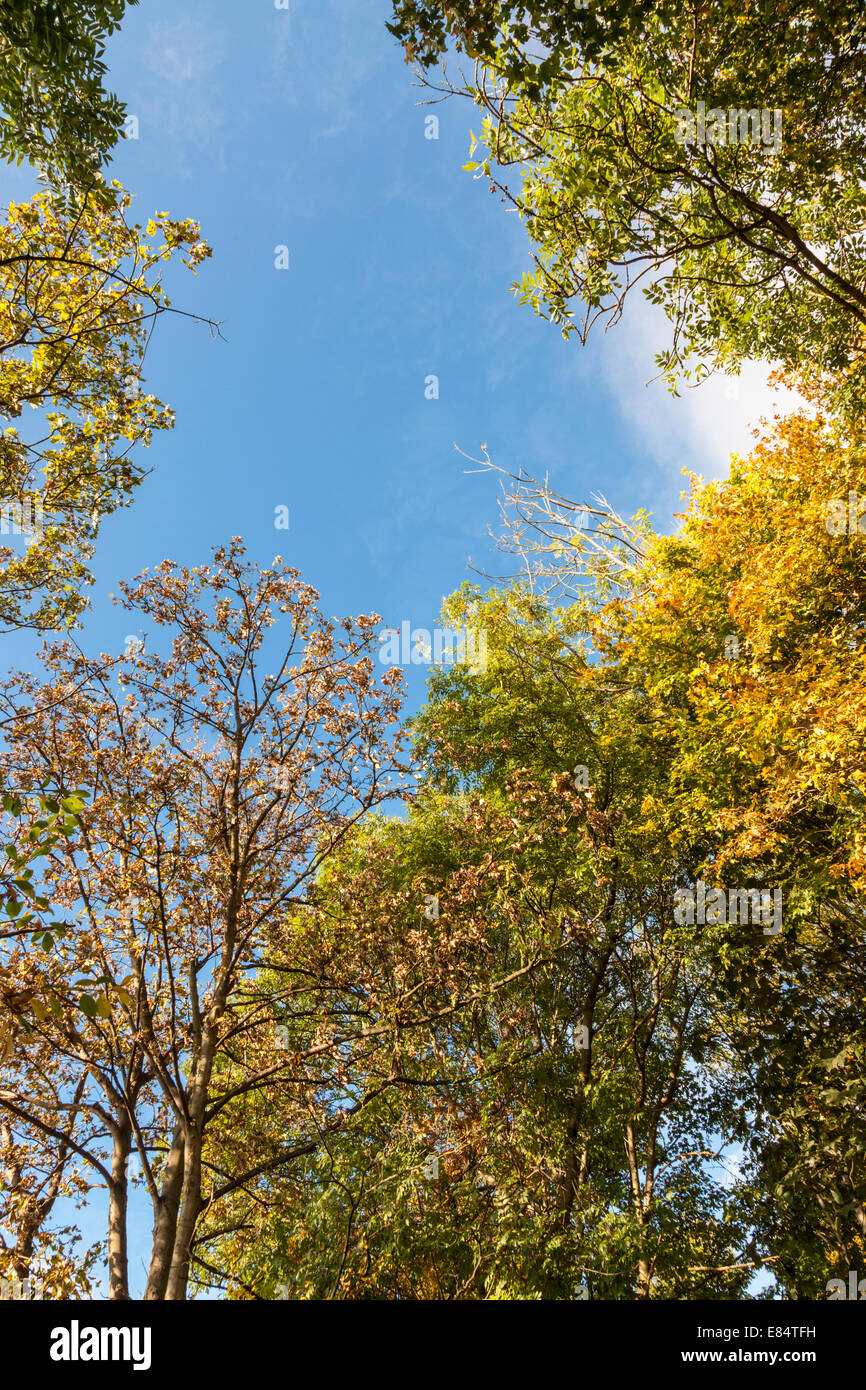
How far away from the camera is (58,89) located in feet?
16.2

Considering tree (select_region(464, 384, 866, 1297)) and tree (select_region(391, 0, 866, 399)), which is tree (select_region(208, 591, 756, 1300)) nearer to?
tree (select_region(464, 384, 866, 1297))

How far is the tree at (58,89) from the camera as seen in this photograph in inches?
178

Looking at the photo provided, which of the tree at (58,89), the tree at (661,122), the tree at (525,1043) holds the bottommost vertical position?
the tree at (525,1043)

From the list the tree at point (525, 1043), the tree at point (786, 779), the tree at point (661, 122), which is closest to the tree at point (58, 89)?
the tree at point (661, 122)

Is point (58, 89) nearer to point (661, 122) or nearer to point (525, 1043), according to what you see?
point (661, 122)

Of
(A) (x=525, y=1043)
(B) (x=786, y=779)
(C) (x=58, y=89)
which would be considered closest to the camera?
(C) (x=58, y=89)

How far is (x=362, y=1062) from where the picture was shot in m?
7.75

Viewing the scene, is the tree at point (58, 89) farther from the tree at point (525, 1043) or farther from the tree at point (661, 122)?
the tree at point (525, 1043)

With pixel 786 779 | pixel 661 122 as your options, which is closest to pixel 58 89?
pixel 661 122

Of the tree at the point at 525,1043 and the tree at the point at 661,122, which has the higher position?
the tree at the point at 661,122

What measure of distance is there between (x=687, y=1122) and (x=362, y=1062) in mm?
7172

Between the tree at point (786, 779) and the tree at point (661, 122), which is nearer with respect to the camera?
the tree at point (661, 122)
